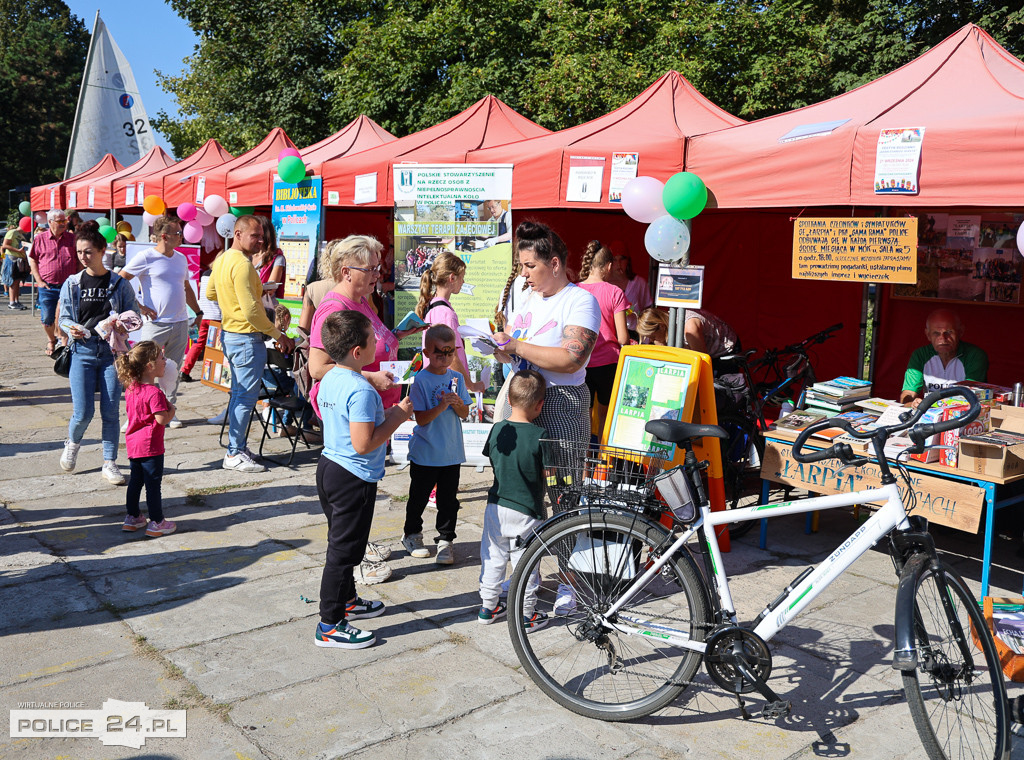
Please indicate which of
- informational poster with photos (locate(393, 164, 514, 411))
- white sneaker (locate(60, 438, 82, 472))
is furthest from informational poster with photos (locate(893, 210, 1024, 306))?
white sneaker (locate(60, 438, 82, 472))

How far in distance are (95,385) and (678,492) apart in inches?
185

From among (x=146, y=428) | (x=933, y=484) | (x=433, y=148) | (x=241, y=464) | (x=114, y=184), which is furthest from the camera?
(x=114, y=184)

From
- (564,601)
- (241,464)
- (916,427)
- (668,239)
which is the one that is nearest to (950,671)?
(916,427)

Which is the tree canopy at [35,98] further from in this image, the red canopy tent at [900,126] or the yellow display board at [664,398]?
the yellow display board at [664,398]

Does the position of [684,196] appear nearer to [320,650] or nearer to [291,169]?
[320,650]

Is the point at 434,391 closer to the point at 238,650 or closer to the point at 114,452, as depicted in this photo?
the point at 238,650

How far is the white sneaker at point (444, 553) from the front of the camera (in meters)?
4.70

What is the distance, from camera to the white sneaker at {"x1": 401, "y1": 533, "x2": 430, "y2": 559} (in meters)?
4.80

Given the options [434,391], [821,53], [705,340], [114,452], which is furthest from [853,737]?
[821,53]

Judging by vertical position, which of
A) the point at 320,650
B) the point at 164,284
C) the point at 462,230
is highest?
the point at 462,230

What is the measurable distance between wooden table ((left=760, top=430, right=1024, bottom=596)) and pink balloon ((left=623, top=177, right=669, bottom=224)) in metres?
1.61

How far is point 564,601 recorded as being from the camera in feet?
12.4

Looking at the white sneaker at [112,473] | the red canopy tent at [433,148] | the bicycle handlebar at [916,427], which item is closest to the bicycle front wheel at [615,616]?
the bicycle handlebar at [916,427]

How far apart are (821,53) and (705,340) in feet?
43.9
